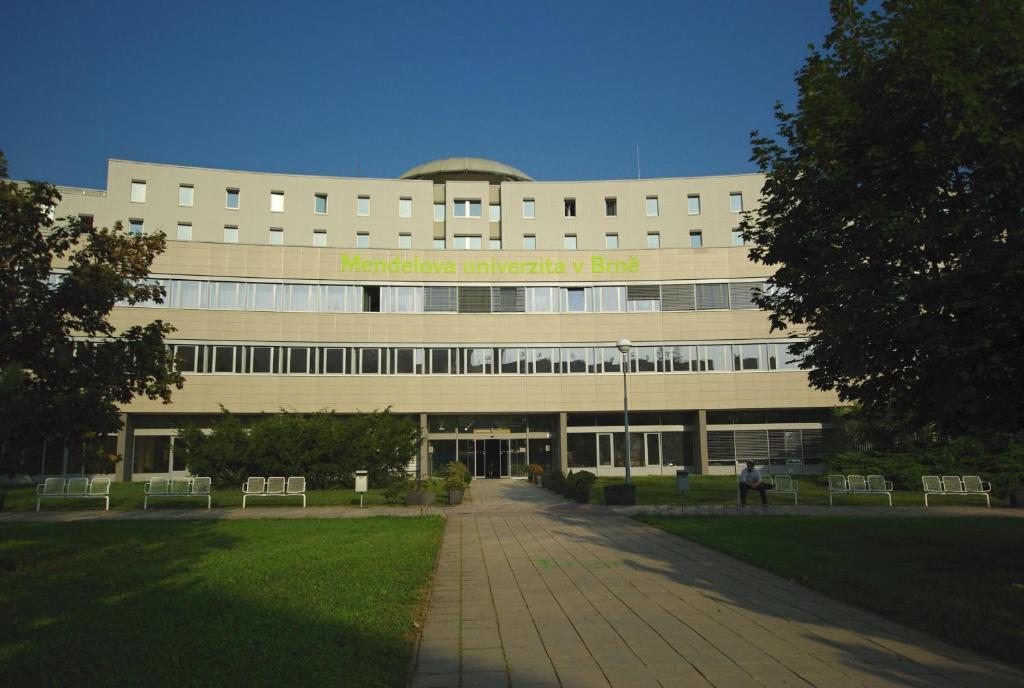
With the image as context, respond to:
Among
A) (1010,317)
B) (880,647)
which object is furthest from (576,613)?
(1010,317)

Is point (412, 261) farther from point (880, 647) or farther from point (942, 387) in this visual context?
point (880, 647)

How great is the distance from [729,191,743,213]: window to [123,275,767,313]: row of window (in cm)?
1047

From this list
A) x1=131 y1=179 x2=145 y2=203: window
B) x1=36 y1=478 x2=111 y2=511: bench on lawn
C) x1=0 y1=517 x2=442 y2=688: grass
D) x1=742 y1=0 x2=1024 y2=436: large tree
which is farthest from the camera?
x1=131 y1=179 x2=145 y2=203: window

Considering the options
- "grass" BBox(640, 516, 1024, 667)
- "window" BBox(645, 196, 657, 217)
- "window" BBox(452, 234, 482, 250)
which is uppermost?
"window" BBox(645, 196, 657, 217)

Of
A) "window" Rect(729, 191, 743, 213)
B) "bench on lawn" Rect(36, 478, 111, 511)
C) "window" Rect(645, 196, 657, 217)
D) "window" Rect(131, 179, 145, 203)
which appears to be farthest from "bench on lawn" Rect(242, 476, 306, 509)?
"window" Rect(729, 191, 743, 213)

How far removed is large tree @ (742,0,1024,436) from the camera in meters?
9.60

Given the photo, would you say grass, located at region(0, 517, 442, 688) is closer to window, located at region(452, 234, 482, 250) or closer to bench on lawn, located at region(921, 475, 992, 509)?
bench on lawn, located at region(921, 475, 992, 509)

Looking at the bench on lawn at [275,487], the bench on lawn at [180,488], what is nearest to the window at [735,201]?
the bench on lawn at [275,487]

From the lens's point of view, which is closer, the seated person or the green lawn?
the seated person

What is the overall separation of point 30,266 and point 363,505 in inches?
503

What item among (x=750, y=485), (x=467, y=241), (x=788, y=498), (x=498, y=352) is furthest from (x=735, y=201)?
(x=750, y=485)

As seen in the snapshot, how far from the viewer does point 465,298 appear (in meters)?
41.1

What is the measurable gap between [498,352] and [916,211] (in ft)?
100

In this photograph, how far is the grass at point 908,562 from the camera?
7.34m
